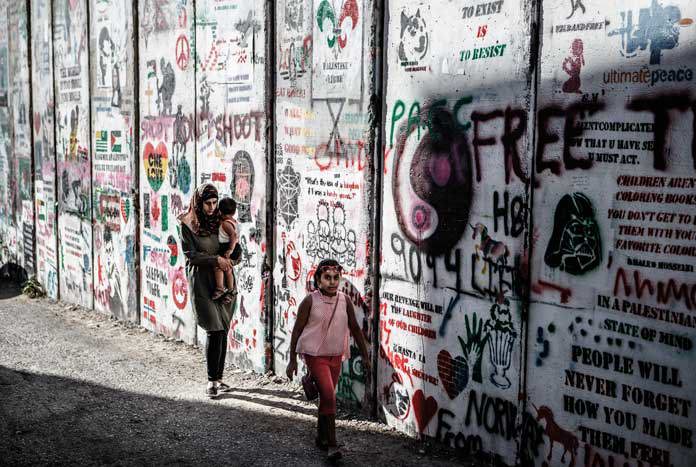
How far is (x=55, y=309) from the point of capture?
10.8 metres

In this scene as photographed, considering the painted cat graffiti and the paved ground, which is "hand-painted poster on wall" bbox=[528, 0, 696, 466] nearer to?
the painted cat graffiti

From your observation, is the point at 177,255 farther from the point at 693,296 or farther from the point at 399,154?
the point at 693,296

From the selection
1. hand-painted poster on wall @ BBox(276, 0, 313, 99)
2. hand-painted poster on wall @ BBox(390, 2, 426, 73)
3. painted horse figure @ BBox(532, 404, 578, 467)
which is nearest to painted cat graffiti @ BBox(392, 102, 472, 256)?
hand-painted poster on wall @ BBox(390, 2, 426, 73)

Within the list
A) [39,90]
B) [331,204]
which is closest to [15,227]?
[39,90]

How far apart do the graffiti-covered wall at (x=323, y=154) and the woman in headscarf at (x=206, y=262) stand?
606mm

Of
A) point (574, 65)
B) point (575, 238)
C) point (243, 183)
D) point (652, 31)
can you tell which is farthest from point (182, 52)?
point (652, 31)

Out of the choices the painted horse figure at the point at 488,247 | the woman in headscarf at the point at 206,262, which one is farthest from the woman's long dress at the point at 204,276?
the painted horse figure at the point at 488,247

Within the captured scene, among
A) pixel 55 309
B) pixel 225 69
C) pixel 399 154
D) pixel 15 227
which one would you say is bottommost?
pixel 55 309

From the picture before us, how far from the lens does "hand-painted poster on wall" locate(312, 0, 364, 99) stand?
241 inches

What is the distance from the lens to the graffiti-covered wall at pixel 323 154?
6.14 meters

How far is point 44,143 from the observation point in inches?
455

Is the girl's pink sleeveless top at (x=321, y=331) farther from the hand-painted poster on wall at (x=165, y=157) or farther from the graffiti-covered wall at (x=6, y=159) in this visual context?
the graffiti-covered wall at (x=6, y=159)

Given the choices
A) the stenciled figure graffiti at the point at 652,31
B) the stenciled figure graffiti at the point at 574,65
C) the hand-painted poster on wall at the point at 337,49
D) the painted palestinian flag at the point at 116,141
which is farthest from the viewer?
the painted palestinian flag at the point at 116,141

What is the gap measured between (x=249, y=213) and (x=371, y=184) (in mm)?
1766
